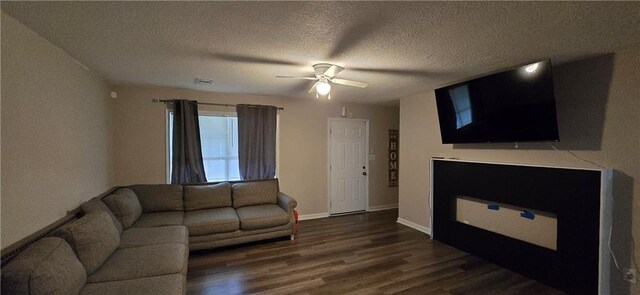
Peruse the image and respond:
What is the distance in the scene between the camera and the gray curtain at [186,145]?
3920mm

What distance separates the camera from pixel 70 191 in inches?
97.7

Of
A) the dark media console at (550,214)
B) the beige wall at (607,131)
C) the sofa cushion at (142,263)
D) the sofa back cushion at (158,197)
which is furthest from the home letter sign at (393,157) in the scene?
the sofa cushion at (142,263)

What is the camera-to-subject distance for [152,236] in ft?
8.67

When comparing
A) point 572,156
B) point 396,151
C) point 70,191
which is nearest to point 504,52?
point 572,156

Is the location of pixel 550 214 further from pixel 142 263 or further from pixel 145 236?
pixel 145 236

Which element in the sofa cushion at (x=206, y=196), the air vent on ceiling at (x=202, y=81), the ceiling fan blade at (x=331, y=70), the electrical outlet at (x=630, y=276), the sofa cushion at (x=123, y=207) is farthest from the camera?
the sofa cushion at (x=206, y=196)

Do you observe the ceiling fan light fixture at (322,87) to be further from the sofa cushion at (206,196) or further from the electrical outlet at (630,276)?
the electrical outlet at (630,276)

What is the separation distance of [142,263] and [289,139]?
3007mm

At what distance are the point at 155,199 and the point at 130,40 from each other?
231 centimetres

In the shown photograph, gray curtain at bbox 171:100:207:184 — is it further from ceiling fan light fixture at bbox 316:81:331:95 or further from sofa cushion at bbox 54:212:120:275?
ceiling fan light fixture at bbox 316:81:331:95

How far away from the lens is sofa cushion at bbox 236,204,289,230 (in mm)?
3477

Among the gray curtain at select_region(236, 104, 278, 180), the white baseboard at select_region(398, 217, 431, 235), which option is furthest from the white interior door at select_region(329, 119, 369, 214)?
the gray curtain at select_region(236, 104, 278, 180)

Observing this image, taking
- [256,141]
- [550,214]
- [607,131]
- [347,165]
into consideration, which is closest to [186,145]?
[256,141]

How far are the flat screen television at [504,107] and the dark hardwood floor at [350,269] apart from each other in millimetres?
1520
